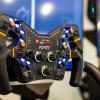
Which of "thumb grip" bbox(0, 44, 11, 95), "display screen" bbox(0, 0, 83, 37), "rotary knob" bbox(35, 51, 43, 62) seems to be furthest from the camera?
"display screen" bbox(0, 0, 83, 37)

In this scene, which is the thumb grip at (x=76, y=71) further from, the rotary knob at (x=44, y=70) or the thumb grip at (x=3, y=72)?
the thumb grip at (x=3, y=72)

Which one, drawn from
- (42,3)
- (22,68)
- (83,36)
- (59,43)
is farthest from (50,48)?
(83,36)

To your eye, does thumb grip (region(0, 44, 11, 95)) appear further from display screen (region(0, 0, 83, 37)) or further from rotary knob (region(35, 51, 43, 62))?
display screen (region(0, 0, 83, 37))

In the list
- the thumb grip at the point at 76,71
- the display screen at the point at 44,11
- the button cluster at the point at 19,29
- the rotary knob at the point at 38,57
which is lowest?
the thumb grip at the point at 76,71

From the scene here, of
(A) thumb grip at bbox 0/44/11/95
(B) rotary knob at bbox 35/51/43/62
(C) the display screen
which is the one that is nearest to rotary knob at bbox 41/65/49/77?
(B) rotary knob at bbox 35/51/43/62

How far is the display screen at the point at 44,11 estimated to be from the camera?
1.23m

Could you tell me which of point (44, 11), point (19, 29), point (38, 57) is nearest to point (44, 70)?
point (38, 57)

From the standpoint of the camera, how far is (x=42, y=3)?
1.31 m

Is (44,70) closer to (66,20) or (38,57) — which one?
(38,57)

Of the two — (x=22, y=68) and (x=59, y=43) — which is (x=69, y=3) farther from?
(x=22, y=68)

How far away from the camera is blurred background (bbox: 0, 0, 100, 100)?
125 cm

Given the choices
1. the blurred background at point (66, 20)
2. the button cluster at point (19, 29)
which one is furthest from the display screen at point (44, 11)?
the button cluster at point (19, 29)

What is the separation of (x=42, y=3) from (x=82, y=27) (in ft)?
0.82

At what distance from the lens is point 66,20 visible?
4.57 feet
